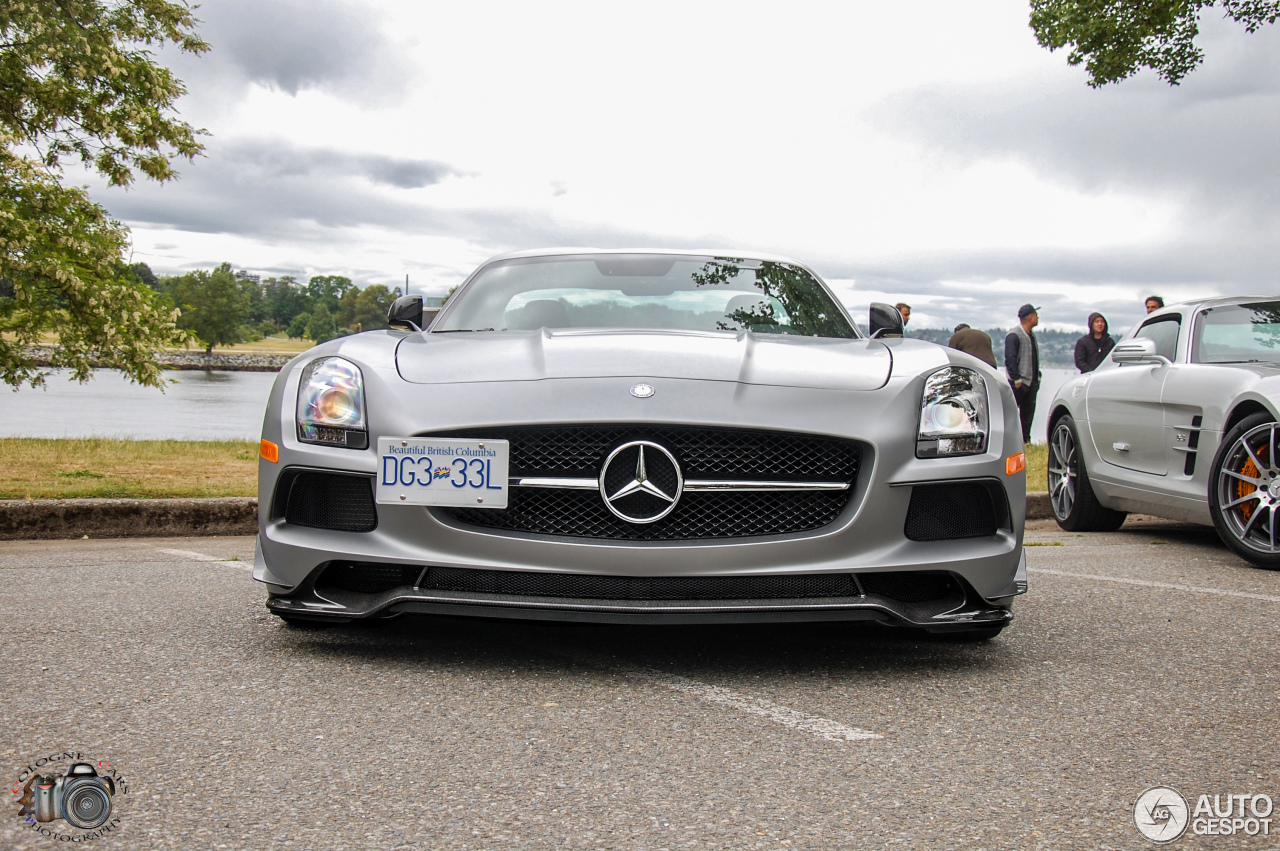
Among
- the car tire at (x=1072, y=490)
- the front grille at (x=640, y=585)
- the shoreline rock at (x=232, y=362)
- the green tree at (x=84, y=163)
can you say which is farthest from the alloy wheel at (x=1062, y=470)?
the shoreline rock at (x=232, y=362)

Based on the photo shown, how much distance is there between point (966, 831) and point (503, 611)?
139 cm

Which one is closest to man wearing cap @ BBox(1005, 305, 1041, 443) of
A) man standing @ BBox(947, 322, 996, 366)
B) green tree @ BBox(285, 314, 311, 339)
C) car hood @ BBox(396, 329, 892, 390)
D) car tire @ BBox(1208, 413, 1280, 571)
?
man standing @ BBox(947, 322, 996, 366)

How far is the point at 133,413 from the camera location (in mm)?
38000

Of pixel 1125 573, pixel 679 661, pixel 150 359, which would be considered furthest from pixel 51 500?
pixel 150 359

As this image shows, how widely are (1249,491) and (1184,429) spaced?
0.58 meters

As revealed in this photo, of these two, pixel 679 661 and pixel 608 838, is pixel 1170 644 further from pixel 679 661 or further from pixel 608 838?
pixel 608 838

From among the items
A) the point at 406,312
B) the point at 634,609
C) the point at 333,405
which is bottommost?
the point at 634,609

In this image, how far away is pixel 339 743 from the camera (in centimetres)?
252

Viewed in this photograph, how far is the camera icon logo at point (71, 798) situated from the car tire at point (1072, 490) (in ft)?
20.1

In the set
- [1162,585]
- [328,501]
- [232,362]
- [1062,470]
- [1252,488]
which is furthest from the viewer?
[232,362]

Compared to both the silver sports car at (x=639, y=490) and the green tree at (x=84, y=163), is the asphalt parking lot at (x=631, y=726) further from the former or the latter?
the green tree at (x=84, y=163)

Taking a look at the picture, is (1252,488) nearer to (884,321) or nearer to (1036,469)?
(884,321)

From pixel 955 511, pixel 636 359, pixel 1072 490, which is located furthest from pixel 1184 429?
pixel 636 359

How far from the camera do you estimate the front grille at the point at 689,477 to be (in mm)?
3152
